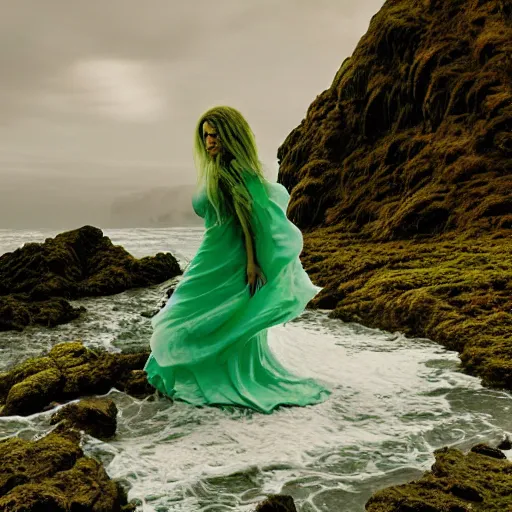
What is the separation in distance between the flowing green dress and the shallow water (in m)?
0.23

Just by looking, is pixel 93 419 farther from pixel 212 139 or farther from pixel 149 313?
pixel 149 313

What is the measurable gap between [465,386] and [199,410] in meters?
3.15

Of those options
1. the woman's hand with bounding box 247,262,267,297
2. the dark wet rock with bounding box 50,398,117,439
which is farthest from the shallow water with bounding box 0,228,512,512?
the woman's hand with bounding box 247,262,267,297

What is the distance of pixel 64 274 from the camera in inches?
578

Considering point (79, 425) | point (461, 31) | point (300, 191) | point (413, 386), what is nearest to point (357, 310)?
point (413, 386)

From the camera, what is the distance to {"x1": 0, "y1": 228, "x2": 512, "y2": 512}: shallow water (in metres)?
3.91

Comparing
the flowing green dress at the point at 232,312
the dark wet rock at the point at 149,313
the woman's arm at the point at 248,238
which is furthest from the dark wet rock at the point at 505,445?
the dark wet rock at the point at 149,313

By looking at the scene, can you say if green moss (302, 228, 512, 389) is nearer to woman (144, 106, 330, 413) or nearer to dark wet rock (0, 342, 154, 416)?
woman (144, 106, 330, 413)

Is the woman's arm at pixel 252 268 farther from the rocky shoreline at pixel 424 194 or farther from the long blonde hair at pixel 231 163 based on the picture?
the rocky shoreline at pixel 424 194

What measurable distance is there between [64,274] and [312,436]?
1144 cm

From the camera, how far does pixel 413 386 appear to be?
6.33m

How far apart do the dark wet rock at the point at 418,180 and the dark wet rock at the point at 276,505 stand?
150 inches

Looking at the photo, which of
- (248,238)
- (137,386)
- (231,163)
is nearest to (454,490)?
(248,238)

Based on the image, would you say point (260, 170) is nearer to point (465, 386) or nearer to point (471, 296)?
point (465, 386)
